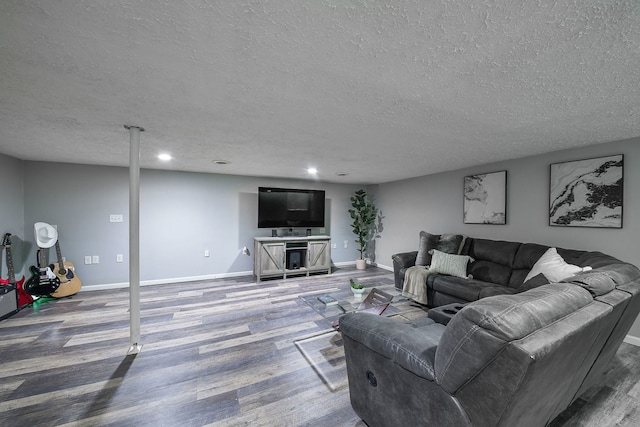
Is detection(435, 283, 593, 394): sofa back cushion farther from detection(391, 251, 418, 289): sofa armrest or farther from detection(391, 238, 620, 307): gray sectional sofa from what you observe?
detection(391, 251, 418, 289): sofa armrest

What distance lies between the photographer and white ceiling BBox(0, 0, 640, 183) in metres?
0.96

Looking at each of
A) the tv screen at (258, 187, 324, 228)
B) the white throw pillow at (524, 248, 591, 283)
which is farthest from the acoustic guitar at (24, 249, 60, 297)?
the white throw pillow at (524, 248, 591, 283)

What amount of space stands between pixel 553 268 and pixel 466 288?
85 cm

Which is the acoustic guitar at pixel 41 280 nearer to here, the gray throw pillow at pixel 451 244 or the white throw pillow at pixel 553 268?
the gray throw pillow at pixel 451 244

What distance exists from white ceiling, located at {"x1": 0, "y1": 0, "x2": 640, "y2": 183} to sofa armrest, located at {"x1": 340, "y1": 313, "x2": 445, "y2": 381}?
144 centimetres

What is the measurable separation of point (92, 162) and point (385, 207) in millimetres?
5685

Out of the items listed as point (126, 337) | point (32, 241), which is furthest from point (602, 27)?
point (32, 241)

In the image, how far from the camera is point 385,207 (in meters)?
5.95

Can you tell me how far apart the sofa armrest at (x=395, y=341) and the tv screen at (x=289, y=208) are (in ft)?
12.5

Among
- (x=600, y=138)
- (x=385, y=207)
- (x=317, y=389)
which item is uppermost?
(x=600, y=138)

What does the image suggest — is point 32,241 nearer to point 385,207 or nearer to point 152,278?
point 152,278

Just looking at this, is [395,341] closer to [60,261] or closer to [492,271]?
[492,271]

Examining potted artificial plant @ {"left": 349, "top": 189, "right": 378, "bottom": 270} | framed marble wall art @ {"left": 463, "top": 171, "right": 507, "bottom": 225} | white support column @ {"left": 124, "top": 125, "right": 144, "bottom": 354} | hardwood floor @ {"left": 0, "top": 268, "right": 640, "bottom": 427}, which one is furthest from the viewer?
potted artificial plant @ {"left": 349, "top": 189, "right": 378, "bottom": 270}

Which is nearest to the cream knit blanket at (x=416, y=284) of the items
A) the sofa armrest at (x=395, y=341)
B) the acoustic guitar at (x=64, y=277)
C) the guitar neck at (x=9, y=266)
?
the sofa armrest at (x=395, y=341)
